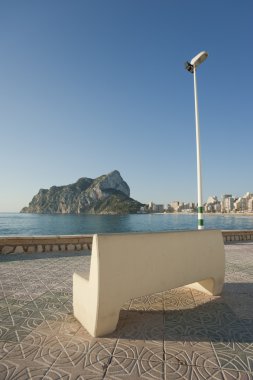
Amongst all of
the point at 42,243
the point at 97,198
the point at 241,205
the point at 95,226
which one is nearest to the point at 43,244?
the point at 42,243

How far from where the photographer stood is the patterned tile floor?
2443 mm

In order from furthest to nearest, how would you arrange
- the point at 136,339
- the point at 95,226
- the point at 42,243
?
the point at 95,226 < the point at 42,243 < the point at 136,339

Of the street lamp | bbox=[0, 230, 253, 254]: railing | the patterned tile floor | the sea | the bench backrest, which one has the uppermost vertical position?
the street lamp

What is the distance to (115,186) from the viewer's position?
195m

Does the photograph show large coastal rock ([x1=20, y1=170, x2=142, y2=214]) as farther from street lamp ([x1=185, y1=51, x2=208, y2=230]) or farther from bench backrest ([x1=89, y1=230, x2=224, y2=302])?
bench backrest ([x1=89, y1=230, x2=224, y2=302])

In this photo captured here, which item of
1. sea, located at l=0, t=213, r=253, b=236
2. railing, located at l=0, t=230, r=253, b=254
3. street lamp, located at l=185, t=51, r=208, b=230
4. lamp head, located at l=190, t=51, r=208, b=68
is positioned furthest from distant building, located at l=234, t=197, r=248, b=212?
railing, located at l=0, t=230, r=253, b=254

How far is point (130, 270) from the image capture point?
3.28m

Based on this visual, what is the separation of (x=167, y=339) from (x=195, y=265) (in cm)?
136

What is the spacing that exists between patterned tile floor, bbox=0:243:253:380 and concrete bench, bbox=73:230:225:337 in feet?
1.05

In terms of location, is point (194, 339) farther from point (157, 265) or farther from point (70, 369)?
point (70, 369)

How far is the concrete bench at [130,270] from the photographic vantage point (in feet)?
10.1

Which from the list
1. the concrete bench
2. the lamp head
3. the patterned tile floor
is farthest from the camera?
the lamp head

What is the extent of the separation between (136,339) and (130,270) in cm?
78

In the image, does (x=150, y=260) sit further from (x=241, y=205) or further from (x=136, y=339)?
(x=241, y=205)
